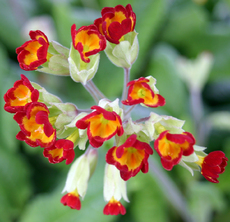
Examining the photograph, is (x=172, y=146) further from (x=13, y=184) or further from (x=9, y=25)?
(x=9, y=25)

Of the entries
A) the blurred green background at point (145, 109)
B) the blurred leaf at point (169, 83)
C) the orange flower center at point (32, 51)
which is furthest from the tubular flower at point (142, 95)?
the blurred leaf at point (169, 83)

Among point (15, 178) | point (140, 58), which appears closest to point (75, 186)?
point (15, 178)

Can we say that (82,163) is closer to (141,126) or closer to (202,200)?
(141,126)

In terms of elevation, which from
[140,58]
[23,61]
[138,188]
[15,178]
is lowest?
[15,178]

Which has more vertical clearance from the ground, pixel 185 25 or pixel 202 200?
pixel 185 25

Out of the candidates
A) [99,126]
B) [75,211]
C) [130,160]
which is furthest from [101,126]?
[75,211]
